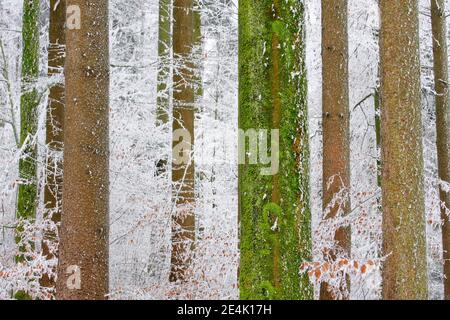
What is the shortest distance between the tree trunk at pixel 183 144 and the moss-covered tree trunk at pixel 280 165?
17.8 feet

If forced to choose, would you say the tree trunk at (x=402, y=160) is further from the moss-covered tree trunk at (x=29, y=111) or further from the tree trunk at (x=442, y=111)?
the moss-covered tree trunk at (x=29, y=111)

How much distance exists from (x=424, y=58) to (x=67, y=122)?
11.7 meters

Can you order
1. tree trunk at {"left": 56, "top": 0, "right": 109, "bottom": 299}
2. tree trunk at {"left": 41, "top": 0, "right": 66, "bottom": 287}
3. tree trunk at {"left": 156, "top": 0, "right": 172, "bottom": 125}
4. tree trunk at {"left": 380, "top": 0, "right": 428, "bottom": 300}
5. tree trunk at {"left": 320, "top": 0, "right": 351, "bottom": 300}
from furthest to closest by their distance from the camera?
tree trunk at {"left": 156, "top": 0, "right": 172, "bottom": 125}, tree trunk at {"left": 320, "top": 0, "right": 351, "bottom": 300}, tree trunk at {"left": 41, "top": 0, "right": 66, "bottom": 287}, tree trunk at {"left": 380, "top": 0, "right": 428, "bottom": 300}, tree trunk at {"left": 56, "top": 0, "right": 109, "bottom": 299}

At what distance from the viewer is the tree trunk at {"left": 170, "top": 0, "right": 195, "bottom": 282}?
9.54 m

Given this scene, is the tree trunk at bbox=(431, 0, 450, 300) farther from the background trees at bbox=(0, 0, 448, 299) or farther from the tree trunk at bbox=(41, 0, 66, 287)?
the tree trunk at bbox=(41, 0, 66, 287)

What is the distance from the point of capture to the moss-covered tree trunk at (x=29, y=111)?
336 inches

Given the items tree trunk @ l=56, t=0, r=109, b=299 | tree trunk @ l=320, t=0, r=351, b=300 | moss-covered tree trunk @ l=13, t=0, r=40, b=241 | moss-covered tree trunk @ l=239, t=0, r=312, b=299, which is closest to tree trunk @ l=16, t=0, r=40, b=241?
moss-covered tree trunk @ l=13, t=0, r=40, b=241

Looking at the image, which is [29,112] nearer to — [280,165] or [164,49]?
[164,49]

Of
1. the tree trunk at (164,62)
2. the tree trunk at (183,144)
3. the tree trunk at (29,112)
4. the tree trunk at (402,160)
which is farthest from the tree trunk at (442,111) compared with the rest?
the tree trunk at (29,112)

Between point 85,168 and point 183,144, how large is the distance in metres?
Result: 5.67

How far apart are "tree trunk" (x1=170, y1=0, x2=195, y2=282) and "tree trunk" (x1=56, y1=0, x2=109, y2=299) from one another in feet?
16.2

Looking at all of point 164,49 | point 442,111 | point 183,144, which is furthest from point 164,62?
point 442,111
